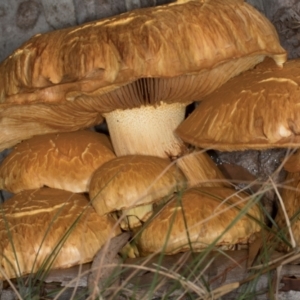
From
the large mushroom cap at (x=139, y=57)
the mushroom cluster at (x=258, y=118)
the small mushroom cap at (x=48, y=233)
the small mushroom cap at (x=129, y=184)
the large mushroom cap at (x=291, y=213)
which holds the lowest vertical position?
the large mushroom cap at (x=291, y=213)

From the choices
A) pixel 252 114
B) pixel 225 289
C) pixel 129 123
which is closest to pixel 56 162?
pixel 129 123

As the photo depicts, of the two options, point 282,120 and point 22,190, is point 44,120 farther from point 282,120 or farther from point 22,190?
point 282,120

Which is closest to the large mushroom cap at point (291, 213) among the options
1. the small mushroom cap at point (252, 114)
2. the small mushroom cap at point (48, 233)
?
the small mushroom cap at point (252, 114)

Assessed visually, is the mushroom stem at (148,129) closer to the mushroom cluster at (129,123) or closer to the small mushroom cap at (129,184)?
the mushroom cluster at (129,123)

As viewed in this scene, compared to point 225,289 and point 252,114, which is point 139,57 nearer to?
point 252,114

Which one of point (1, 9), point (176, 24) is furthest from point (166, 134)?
point (1, 9)

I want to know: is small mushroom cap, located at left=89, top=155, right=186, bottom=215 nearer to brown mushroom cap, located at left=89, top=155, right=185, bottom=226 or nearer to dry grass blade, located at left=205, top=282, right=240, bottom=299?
brown mushroom cap, located at left=89, top=155, right=185, bottom=226
